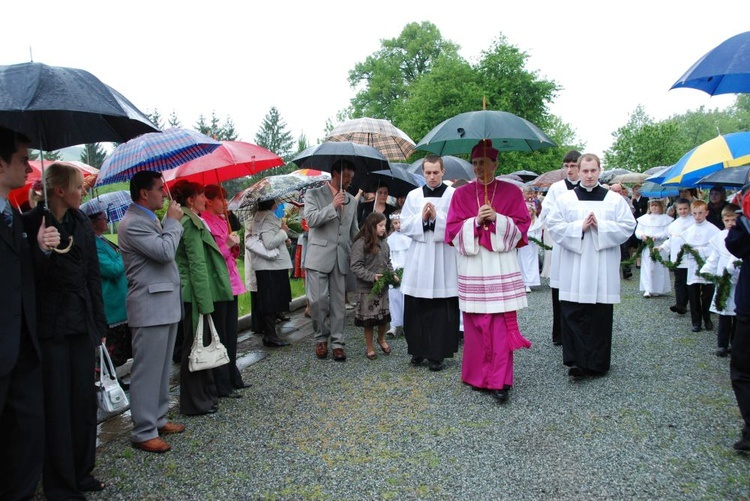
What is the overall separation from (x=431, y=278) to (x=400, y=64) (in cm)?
4093

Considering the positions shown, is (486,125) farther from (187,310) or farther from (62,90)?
(62,90)

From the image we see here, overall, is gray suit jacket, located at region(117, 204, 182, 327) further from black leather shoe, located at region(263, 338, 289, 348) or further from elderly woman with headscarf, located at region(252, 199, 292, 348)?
black leather shoe, located at region(263, 338, 289, 348)

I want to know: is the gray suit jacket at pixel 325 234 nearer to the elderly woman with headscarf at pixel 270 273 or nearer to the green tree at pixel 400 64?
the elderly woman with headscarf at pixel 270 273

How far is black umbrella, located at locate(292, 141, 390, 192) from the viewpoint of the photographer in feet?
21.5

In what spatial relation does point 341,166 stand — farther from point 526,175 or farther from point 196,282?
point 526,175

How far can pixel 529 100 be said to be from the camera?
103ft

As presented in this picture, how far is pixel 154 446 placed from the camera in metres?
4.23

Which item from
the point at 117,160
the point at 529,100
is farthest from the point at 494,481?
the point at 529,100

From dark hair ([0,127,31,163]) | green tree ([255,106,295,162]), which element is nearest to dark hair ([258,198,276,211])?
dark hair ([0,127,31,163])

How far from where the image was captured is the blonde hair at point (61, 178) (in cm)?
358

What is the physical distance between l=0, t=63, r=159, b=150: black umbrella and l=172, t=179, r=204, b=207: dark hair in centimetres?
95

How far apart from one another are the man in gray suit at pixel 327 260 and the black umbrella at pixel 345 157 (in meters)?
0.21

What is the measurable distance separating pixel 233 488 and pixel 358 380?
237 centimetres

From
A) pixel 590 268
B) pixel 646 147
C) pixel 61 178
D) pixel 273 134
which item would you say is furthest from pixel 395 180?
pixel 273 134
